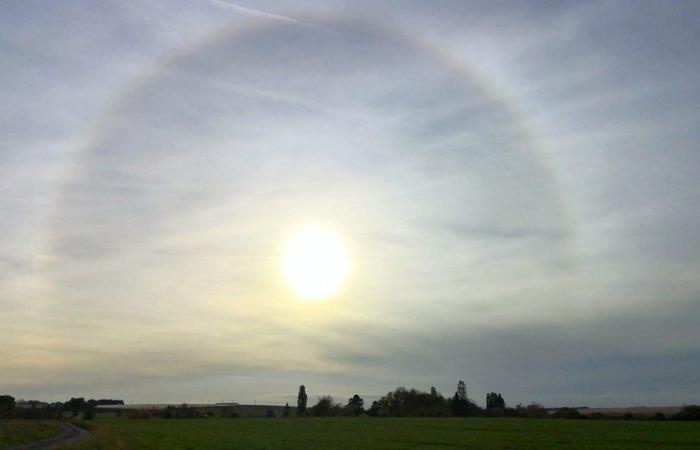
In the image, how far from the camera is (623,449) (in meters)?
55.1

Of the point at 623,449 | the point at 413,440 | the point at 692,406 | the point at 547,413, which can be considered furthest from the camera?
the point at 547,413

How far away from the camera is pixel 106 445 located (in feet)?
193

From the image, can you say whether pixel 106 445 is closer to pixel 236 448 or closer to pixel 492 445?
pixel 236 448

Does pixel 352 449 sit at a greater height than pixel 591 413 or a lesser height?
lesser

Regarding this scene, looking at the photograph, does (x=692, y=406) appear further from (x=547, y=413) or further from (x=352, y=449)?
(x=352, y=449)

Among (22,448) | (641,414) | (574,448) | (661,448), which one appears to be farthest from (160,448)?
(641,414)

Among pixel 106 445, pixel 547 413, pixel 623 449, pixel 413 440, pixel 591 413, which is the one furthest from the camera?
pixel 547 413

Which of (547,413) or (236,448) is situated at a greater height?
(547,413)

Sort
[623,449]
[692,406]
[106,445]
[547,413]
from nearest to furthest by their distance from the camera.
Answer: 1. [623,449]
2. [106,445]
3. [692,406]
4. [547,413]

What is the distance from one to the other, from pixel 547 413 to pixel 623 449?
393 ft

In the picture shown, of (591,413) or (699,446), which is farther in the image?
(591,413)

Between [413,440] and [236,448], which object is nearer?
[236,448]

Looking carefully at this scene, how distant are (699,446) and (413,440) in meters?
26.6

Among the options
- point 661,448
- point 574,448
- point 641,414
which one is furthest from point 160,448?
point 641,414
